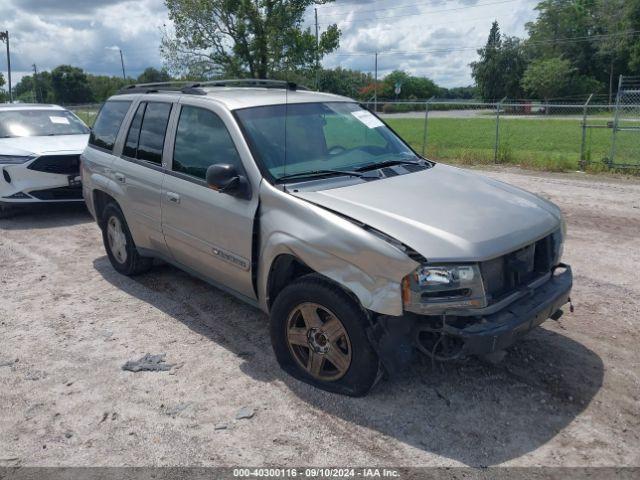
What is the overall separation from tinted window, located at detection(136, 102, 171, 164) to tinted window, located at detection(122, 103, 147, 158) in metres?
Result: 0.07

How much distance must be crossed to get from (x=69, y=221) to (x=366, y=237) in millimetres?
6732

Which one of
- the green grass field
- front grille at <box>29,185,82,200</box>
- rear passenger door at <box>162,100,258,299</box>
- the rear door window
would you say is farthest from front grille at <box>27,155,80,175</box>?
the green grass field

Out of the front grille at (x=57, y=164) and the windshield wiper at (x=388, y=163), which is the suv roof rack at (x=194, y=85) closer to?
the windshield wiper at (x=388, y=163)

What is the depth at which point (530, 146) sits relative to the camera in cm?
2333

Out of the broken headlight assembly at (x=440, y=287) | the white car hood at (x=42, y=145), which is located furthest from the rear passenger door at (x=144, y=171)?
the white car hood at (x=42, y=145)

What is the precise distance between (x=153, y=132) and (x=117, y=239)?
135 cm

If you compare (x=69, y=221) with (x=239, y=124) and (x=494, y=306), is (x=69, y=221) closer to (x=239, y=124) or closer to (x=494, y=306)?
(x=239, y=124)

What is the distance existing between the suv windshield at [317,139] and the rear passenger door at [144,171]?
1.07 metres

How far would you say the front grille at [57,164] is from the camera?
8320mm

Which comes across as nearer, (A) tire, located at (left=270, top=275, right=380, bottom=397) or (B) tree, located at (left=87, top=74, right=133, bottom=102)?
(A) tire, located at (left=270, top=275, right=380, bottom=397)

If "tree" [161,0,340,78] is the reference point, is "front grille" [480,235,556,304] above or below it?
below

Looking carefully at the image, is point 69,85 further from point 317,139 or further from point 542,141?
point 317,139

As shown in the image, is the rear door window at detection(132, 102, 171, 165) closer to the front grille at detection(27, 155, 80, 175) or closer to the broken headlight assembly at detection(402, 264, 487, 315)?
the broken headlight assembly at detection(402, 264, 487, 315)

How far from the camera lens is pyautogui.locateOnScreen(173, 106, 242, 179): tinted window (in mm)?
4293
